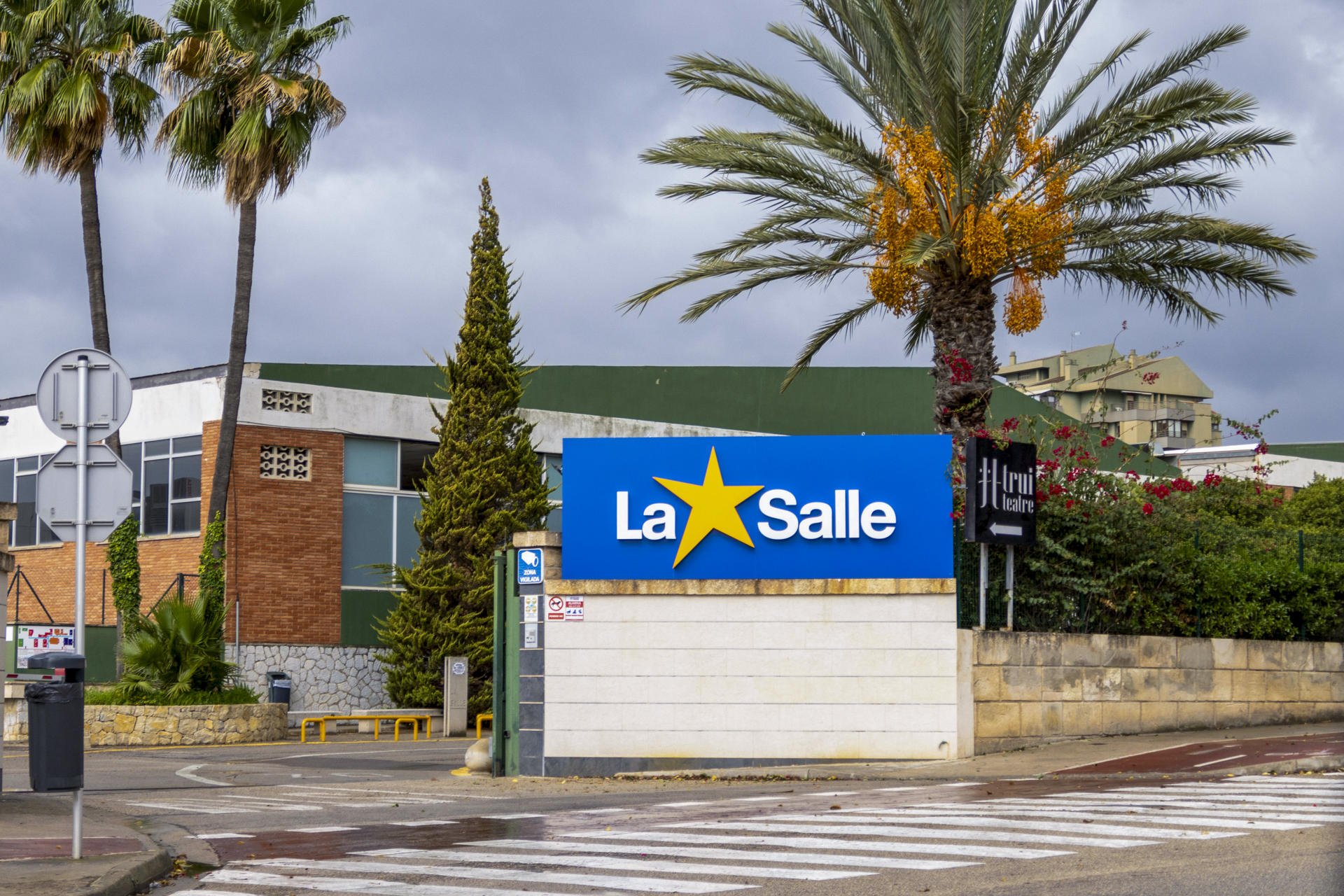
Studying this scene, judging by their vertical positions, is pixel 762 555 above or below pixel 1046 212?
below

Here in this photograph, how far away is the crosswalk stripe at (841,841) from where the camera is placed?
955 cm

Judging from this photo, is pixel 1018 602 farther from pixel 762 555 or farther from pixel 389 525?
pixel 389 525

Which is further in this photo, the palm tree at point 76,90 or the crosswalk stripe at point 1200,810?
the palm tree at point 76,90

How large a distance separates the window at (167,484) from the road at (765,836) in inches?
618

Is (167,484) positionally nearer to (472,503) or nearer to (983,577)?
(472,503)

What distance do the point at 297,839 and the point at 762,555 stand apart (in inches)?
294

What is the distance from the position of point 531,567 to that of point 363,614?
1651 cm

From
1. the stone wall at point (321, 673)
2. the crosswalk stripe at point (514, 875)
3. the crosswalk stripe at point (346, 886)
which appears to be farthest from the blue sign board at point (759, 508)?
the stone wall at point (321, 673)

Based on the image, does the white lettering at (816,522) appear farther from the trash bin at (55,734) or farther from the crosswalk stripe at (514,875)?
the trash bin at (55,734)

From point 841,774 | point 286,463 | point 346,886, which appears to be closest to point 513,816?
point 346,886

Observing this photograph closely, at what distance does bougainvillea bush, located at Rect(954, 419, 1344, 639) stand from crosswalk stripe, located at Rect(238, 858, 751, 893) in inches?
402

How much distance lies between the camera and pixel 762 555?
17875mm

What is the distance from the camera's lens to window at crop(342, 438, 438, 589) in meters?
33.8

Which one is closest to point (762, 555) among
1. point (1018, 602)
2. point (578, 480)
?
point (578, 480)
